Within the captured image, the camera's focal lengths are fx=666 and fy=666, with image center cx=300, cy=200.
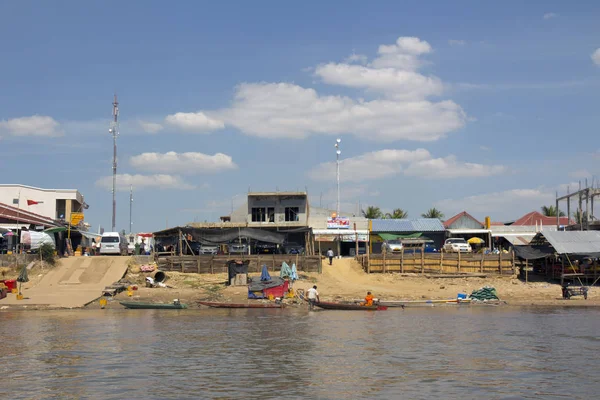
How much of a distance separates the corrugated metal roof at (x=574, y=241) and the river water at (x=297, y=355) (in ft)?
34.1

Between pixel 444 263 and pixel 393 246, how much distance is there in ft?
30.9

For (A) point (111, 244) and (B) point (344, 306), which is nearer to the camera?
(B) point (344, 306)

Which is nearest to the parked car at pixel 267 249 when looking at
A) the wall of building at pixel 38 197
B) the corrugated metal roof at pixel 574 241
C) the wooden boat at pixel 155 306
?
the wooden boat at pixel 155 306

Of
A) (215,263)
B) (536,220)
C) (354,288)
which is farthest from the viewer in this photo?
(536,220)

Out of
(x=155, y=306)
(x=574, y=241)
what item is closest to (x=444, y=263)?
(x=574, y=241)

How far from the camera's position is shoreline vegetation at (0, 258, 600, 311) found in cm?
4009

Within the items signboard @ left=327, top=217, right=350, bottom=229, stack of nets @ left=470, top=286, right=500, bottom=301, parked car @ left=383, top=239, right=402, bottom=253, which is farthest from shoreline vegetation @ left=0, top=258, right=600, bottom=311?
signboard @ left=327, top=217, right=350, bottom=229

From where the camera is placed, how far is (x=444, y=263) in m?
47.8

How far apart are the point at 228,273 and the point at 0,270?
14827 millimetres

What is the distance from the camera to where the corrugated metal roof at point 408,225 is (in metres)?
66.4

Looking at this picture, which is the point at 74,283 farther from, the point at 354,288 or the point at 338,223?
the point at 338,223

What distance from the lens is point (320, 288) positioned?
4309cm

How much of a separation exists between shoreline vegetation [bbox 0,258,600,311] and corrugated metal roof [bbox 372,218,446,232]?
17.9 metres

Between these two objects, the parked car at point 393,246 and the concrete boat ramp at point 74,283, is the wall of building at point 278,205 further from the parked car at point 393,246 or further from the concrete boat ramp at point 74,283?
the concrete boat ramp at point 74,283
